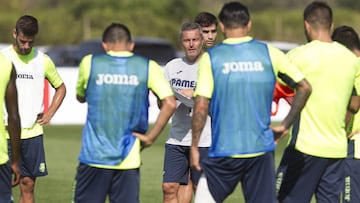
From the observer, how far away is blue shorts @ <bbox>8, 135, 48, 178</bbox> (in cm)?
1116

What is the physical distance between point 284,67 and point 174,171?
10.3ft

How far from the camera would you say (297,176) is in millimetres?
8961

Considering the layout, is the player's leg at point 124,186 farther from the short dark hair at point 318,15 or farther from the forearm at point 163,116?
the short dark hair at point 318,15

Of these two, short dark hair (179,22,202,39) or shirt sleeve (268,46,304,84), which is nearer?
shirt sleeve (268,46,304,84)

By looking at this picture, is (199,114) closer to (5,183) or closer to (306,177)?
(306,177)

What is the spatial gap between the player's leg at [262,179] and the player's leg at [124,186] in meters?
0.89

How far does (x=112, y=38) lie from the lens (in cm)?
857

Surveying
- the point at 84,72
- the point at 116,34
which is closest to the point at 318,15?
the point at 116,34

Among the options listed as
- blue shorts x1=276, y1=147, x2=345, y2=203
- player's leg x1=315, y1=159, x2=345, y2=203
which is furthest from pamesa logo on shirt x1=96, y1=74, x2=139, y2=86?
player's leg x1=315, y1=159, x2=345, y2=203

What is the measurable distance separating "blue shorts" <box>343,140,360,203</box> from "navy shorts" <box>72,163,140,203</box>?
2622 millimetres

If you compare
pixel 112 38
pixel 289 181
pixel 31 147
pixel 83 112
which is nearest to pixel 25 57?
pixel 31 147

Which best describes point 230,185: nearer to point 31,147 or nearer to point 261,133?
point 261,133

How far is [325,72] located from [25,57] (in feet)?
11.9

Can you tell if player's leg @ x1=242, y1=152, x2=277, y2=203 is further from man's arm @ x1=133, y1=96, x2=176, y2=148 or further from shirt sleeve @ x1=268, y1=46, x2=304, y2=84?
man's arm @ x1=133, y1=96, x2=176, y2=148
